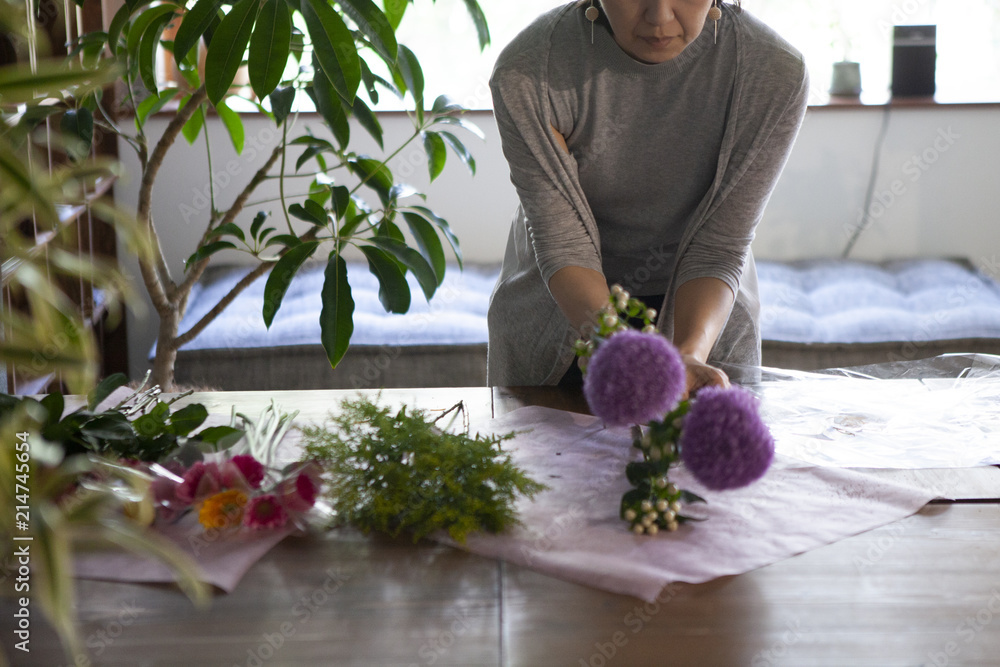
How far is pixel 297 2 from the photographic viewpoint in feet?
4.19

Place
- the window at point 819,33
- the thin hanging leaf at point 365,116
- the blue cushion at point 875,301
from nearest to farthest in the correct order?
the thin hanging leaf at point 365,116 → the blue cushion at point 875,301 → the window at point 819,33

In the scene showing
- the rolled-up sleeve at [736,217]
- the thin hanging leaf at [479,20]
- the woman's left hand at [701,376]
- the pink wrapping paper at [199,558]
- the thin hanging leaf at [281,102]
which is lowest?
the pink wrapping paper at [199,558]

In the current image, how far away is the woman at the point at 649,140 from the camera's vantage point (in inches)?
50.7

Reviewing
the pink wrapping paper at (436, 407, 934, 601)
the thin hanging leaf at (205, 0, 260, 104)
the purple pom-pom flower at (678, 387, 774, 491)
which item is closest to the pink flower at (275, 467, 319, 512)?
the pink wrapping paper at (436, 407, 934, 601)

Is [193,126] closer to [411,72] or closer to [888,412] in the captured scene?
[411,72]

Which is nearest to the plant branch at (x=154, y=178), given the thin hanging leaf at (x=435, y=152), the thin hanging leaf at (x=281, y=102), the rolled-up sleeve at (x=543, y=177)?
the thin hanging leaf at (x=281, y=102)

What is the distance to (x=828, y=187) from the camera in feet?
11.0

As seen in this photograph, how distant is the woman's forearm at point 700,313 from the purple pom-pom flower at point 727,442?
0.41 m

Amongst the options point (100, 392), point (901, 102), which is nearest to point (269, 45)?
point (100, 392)

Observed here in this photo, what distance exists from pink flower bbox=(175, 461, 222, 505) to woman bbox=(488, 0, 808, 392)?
56 centimetres
